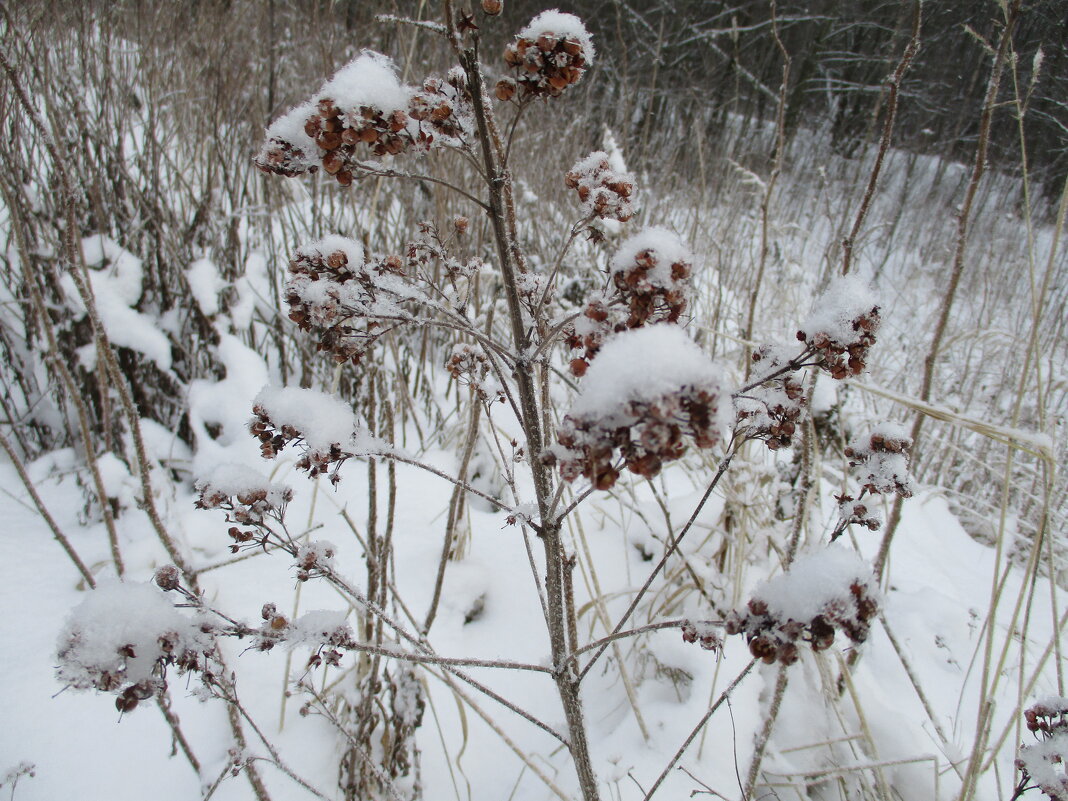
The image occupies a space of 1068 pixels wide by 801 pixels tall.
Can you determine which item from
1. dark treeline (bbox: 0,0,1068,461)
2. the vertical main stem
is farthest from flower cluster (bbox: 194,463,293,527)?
dark treeline (bbox: 0,0,1068,461)

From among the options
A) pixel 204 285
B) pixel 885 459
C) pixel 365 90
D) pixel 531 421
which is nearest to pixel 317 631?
pixel 531 421

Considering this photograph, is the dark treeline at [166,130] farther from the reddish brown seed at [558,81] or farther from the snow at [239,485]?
the snow at [239,485]

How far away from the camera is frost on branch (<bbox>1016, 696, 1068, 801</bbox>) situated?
568mm

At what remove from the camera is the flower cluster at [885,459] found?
24.2 inches

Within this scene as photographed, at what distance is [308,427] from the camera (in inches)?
21.4

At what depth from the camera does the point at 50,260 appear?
178 centimetres

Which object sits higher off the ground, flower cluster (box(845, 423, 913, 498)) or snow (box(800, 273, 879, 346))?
snow (box(800, 273, 879, 346))

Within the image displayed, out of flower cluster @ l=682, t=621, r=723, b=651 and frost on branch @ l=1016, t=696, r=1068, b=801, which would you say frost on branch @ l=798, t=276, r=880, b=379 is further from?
frost on branch @ l=1016, t=696, r=1068, b=801

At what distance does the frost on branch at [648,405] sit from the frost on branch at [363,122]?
0.30m

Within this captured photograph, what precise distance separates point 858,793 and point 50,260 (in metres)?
2.55

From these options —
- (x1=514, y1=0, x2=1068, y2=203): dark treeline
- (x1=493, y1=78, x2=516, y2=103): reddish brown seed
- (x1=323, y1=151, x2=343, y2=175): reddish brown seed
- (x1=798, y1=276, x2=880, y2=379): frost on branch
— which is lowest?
(x1=798, y1=276, x2=880, y2=379): frost on branch

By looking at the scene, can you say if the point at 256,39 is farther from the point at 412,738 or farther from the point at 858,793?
the point at 858,793

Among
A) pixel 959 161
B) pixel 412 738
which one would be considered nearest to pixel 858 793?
pixel 412 738

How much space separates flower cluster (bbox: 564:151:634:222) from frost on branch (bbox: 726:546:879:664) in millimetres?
372
